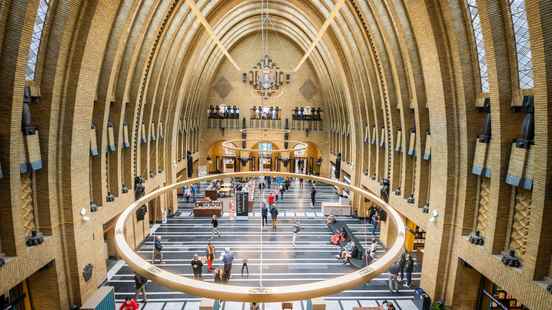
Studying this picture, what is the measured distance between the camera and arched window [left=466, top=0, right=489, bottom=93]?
33.7 ft

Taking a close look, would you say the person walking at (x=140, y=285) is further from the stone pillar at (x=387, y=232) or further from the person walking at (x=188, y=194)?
the person walking at (x=188, y=194)

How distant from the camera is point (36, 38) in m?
9.80

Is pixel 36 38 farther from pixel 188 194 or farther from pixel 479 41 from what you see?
pixel 188 194

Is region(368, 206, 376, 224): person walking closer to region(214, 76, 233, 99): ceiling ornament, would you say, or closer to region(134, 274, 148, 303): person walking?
region(134, 274, 148, 303): person walking

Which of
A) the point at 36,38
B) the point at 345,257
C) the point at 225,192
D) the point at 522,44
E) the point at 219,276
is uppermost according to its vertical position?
the point at 36,38

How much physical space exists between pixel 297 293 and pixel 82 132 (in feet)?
36.7

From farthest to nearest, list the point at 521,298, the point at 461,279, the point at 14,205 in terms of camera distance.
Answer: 1. the point at 461,279
2. the point at 14,205
3. the point at 521,298

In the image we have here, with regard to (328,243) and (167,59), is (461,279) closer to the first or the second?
(328,243)

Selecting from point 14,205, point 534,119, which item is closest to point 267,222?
point 14,205

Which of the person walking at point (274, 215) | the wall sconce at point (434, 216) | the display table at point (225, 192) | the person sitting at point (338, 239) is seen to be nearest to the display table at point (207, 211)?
the display table at point (225, 192)

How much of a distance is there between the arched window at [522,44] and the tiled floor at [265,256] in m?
8.31

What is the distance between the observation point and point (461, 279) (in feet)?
37.6

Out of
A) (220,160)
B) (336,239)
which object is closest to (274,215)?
(336,239)

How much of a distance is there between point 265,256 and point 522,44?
41.7ft
